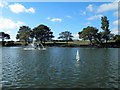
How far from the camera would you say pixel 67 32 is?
18475 centimetres

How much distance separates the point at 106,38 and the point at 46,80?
134408mm

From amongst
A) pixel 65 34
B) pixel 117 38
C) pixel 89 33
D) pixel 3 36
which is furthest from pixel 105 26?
pixel 3 36

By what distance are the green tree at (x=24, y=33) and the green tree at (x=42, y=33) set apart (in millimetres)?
5360

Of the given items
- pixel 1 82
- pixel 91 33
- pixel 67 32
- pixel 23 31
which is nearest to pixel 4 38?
pixel 23 31

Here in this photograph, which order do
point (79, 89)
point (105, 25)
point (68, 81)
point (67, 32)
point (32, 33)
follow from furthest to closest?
point (67, 32) < point (32, 33) < point (105, 25) < point (68, 81) < point (79, 89)

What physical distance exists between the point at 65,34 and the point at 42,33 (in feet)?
76.0

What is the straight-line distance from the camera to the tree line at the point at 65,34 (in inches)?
5884

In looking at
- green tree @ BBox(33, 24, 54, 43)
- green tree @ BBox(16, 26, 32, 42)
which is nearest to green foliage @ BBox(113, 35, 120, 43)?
green tree @ BBox(33, 24, 54, 43)

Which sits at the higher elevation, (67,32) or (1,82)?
(67,32)

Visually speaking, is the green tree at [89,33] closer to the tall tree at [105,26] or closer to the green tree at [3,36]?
the tall tree at [105,26]

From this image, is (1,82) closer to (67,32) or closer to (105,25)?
(105,25)

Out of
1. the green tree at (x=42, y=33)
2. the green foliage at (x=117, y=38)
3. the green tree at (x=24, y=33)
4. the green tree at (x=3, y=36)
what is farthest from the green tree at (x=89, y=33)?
the green tree at (x=3, y=36)

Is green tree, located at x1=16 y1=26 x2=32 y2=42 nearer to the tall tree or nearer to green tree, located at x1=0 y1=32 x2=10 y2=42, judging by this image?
green tree, located at x1=0 y1=32 x2=10 y2=42

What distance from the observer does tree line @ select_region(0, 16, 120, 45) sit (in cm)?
14946
